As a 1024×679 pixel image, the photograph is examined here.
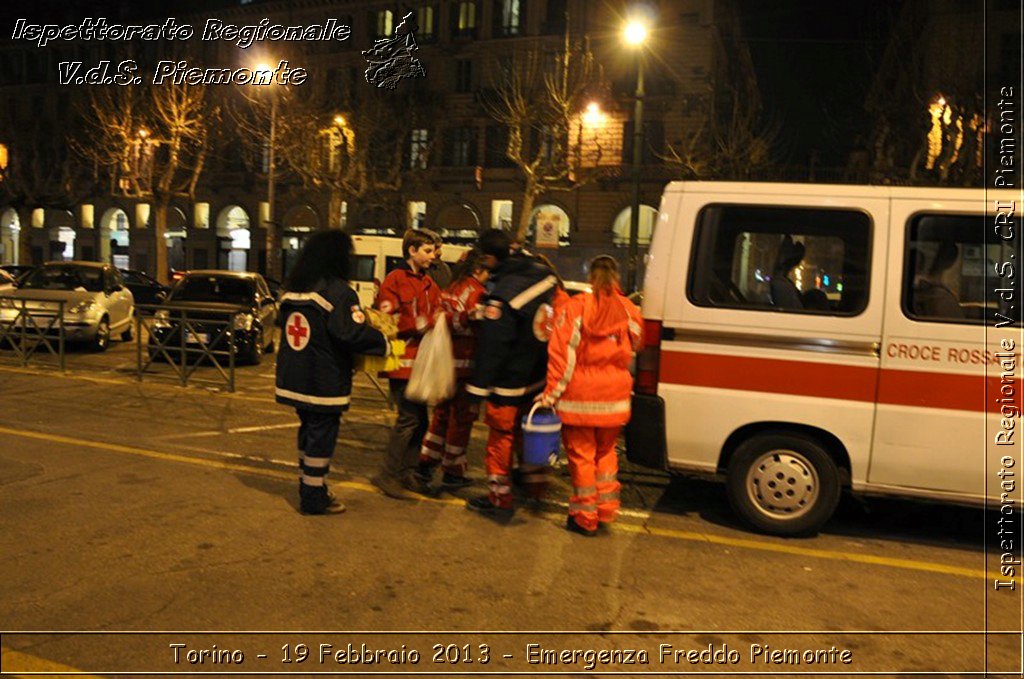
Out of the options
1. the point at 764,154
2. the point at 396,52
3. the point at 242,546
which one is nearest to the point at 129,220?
the point at 396,52

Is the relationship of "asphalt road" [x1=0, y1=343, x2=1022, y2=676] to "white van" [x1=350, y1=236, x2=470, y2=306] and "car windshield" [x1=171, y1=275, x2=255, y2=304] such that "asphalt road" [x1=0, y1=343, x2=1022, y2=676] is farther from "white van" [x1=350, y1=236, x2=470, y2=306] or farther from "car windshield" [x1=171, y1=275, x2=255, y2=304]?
"white van" [x1=350, y1=236, x2=470, y2=306]

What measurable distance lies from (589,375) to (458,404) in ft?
4.31

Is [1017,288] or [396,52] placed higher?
[396,52]

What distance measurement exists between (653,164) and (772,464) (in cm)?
3662

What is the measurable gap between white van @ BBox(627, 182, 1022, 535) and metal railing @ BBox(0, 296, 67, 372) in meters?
10.1

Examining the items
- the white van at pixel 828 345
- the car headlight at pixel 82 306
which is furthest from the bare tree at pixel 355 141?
the white van at pixel 828 345

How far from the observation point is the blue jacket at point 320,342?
593 cm

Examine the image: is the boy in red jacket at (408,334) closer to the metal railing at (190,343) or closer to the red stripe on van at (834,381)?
the red stripe on van at (834,381)

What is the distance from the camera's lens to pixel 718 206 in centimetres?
589

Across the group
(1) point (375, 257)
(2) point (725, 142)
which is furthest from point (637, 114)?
(2) point (725, 142)

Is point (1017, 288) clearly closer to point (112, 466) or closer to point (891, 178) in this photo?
point (112, 466)

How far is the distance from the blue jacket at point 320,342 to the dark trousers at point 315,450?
11cm
